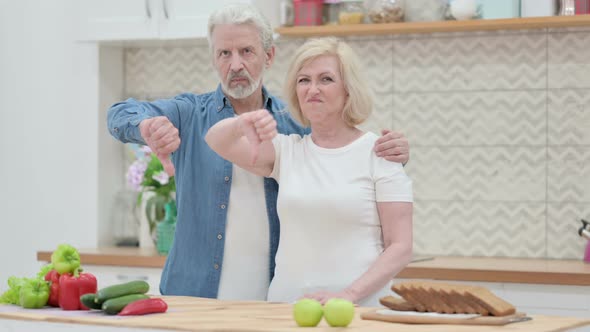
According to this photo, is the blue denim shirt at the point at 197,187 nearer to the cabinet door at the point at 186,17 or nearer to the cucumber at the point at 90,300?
the cucumber at the point at 90,300

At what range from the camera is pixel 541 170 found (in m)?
4.15

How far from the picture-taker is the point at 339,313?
2.09 m

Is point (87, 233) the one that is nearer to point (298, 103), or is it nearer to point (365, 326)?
point (298, 103)

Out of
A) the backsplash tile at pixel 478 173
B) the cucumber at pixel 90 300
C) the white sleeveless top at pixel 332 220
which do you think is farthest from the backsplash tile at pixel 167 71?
the cucumber at pixel 90 300

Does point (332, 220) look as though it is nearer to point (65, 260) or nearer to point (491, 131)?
point (65, 260)

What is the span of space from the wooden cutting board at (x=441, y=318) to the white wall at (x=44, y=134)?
102 inches

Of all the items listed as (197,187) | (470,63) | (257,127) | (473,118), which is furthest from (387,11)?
(257,127)

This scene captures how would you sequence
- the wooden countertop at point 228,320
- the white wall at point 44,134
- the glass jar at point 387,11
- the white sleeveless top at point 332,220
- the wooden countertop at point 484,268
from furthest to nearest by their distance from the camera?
the white wall at point 44,134
the glass jar at point 387,11
the wooden countertop at point 484,268
the white sleeveless top at point 332,220
the wooden countertop at point 228,320

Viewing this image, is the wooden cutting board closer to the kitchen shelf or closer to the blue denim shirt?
the blue denim shirt

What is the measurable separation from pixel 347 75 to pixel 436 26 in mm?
1429

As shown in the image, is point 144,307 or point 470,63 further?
point 470,63

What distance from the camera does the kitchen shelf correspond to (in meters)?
3.92

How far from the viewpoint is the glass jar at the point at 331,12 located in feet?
14.4

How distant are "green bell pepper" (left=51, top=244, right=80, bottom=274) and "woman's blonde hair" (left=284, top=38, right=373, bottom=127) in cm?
76
